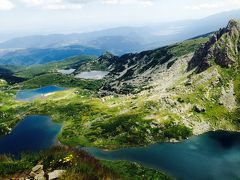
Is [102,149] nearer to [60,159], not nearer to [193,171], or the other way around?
[193,171]

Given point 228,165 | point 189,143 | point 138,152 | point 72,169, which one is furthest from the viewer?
point 189,143

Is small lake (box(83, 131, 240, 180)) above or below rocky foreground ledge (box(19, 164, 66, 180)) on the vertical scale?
below

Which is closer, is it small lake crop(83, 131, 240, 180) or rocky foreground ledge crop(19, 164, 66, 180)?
rocky foreground ledge crop(19, 164, 66, 180)

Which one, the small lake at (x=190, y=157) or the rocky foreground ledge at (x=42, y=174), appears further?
the small lake at (x=190, y=157)

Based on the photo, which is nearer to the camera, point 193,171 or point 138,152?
point 193,171

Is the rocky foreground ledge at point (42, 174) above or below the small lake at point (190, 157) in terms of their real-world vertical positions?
above

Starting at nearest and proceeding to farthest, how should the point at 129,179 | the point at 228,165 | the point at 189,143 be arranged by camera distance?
the point at 129,179 < the point at 228,165 < the point at 189,143

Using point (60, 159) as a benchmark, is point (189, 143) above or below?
below

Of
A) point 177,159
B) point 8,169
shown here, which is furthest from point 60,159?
point 177,159
